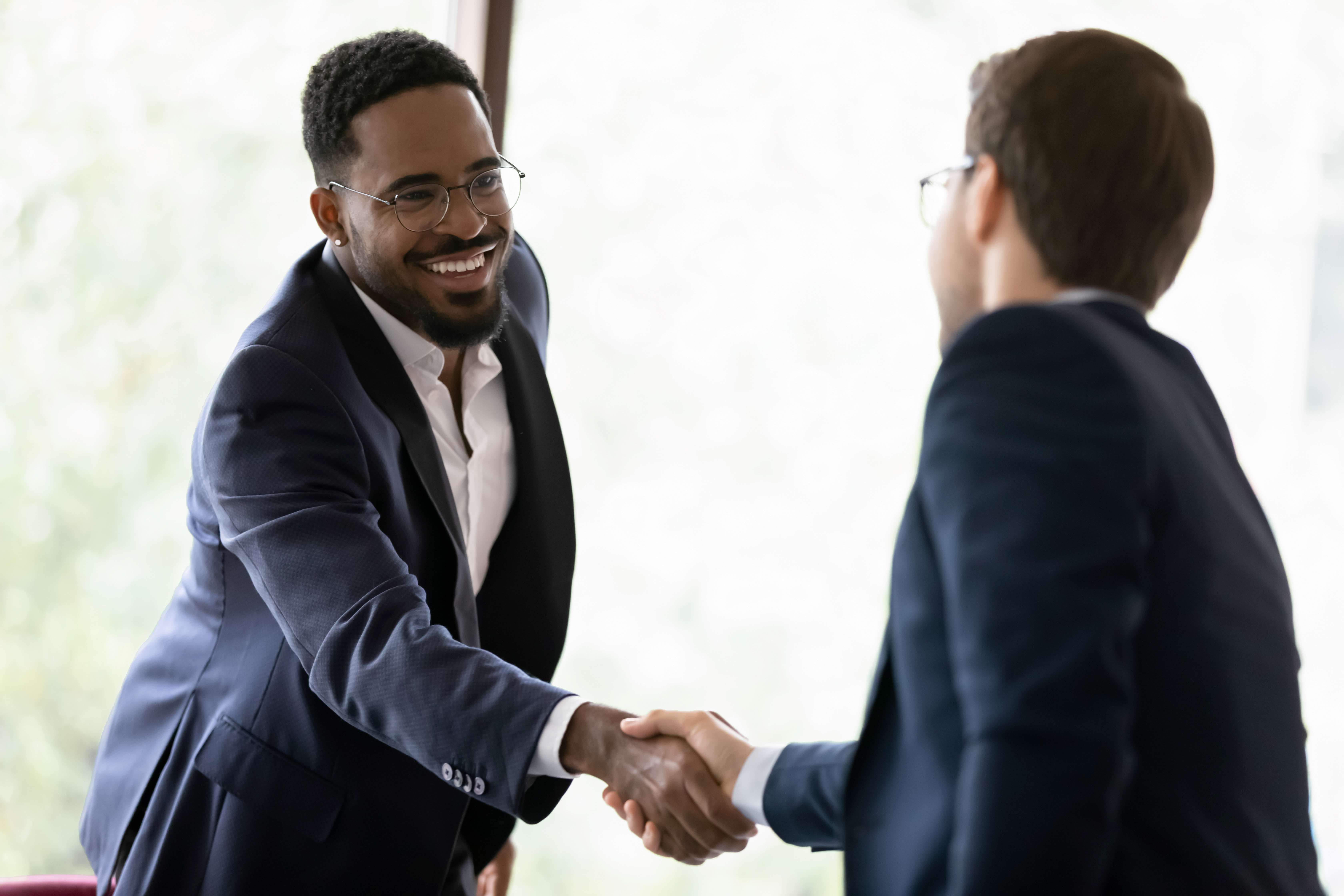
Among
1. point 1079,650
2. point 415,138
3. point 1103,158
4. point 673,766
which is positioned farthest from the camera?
point 415,138

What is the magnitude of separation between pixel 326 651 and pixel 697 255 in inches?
68.9

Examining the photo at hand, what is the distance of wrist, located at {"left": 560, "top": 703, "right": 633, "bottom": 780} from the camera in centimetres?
147

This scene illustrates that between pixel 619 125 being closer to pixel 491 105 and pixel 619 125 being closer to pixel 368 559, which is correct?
pixel 491 105

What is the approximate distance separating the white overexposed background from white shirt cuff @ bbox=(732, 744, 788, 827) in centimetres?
153

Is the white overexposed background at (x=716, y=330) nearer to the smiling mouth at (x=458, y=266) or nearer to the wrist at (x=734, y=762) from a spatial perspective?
the smiling mouth at (x=458, y=266)

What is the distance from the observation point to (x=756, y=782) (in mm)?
1388

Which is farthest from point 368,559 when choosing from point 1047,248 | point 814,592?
point 814,592

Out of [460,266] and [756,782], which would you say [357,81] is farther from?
[756,782]

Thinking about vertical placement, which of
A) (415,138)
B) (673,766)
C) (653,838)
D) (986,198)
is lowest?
(653,838)

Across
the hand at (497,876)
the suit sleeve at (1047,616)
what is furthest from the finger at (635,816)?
the suit sleeve at (1047,616)

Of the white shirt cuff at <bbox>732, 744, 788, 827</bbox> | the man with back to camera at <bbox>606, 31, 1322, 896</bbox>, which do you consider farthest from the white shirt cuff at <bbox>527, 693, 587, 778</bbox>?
the man with back to camera at <bbox>606, 31, 1322, 896</bbox>

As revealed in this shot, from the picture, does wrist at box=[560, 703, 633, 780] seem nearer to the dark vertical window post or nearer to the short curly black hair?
the short curly black hair

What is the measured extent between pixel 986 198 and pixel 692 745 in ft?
2.73

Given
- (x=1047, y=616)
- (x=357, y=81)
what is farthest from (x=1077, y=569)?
(x=357, y=81)
